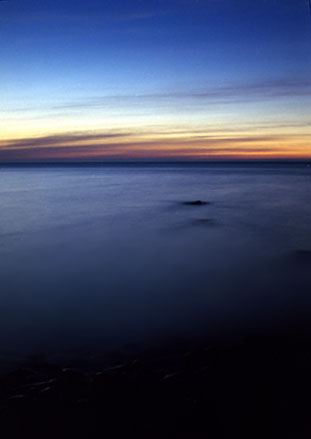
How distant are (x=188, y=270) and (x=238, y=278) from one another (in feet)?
3.13

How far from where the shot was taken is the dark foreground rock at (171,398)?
237cm

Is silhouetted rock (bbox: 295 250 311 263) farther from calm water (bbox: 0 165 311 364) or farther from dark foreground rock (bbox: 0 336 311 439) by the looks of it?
dark foreground rock (bbox: 0 336 311 439)

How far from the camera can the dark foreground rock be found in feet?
7.79

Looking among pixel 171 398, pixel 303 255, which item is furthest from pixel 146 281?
pixel 303 255

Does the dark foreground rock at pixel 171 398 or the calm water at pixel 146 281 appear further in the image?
the calm water at pixel 146 281

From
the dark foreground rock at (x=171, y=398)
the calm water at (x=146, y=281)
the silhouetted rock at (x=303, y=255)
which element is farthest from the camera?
the silhouetted rock at (x=303, y=255)

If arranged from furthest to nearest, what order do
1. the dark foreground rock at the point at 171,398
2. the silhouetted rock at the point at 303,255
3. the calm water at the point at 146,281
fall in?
the silhouetted rock at the point at 303,255, the calm water at the point at 146,281, the dark foreground rock at the point at 171,398

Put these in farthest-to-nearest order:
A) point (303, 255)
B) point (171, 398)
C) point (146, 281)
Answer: point (303, 255)
point (146, 281)
point (171, 398)

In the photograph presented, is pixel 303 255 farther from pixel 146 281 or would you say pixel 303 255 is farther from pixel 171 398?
pixel 171 398

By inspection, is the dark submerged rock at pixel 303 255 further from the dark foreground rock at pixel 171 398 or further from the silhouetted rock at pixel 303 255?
the dark foreground rock at pixel 171 398

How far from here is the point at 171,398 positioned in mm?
2650

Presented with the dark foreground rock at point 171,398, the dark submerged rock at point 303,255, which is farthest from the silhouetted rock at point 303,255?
the dark foreground rock at point 171,398

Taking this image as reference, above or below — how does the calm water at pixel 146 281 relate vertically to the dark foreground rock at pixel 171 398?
above

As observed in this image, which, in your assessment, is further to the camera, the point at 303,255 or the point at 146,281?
the point at 303,255
